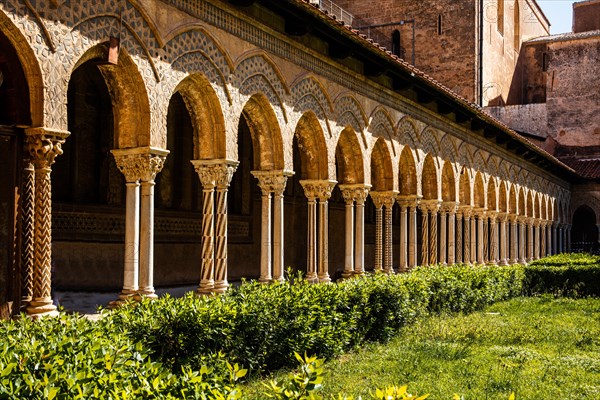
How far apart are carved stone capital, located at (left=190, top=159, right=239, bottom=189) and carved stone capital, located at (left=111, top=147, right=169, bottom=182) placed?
1.61 meters

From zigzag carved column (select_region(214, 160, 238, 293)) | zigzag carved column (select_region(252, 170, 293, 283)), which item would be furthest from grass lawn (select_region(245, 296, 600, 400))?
zigzag carved column (select_region(252, 170, 293, 283))

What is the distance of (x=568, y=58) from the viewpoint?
41.4 metres

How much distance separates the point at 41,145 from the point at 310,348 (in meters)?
4.01

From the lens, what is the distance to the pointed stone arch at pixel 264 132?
43.2 ft

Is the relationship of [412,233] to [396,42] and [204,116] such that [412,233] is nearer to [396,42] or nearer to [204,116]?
[204,116]

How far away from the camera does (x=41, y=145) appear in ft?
27.2

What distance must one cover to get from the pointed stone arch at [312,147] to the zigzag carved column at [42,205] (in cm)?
714

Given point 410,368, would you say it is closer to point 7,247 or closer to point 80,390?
point 7,247

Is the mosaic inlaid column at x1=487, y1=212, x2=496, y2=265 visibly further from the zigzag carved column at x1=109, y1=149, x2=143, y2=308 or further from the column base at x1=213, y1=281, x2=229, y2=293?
the zigzag carved column at x1=109, y1=149, x2=143, y2=308

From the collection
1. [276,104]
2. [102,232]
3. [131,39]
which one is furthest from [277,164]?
[131,39]

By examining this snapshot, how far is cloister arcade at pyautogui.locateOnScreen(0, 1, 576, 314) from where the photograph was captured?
8375 mm

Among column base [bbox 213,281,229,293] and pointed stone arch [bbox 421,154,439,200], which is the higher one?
pointed stone arch [bbox 421,154,439,200]

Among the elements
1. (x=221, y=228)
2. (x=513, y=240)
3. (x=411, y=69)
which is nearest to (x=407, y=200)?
(x=411, y=69)

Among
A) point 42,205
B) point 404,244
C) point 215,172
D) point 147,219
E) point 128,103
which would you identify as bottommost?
point 404,244
